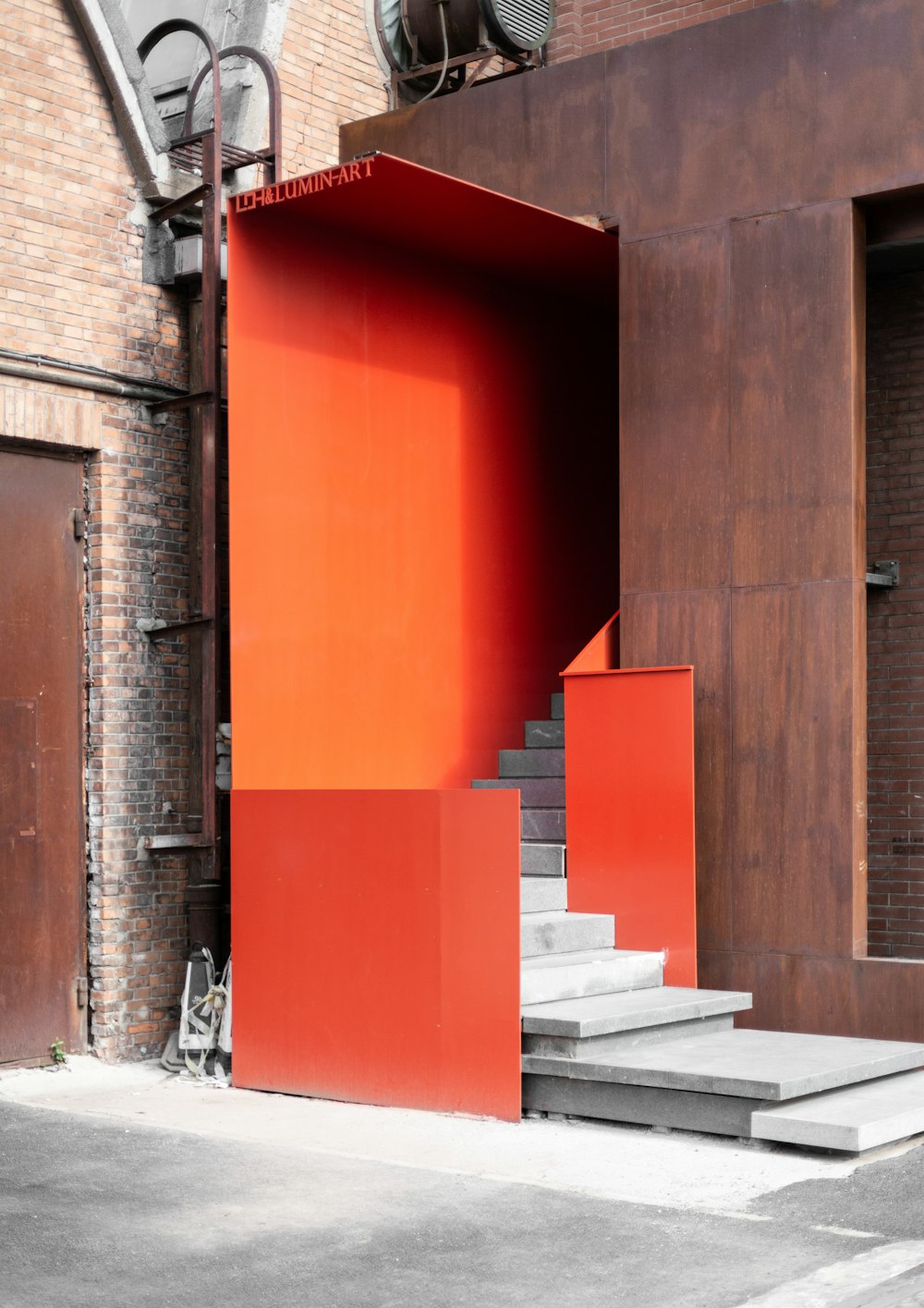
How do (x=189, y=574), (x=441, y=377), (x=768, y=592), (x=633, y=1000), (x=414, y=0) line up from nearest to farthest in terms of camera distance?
(x=633, y=1000)
(x=768, y=592)
(x=189, y=574)
(x=441, y=377)
(x=414, y=0)

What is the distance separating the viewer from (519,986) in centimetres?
663

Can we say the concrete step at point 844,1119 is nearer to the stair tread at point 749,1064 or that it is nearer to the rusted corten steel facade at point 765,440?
the stair tread at point 749,1064

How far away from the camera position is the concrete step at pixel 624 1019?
21.5 ft

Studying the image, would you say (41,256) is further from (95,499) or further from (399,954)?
(399,954)

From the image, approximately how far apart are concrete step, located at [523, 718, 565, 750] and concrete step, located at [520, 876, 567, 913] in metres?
1.31

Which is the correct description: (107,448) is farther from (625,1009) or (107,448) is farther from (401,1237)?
(401,1237)

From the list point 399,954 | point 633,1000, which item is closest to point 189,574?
point 399,954

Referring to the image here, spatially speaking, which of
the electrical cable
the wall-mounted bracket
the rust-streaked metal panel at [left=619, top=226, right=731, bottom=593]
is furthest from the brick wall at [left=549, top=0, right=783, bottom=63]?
Answer: the wall-mounted bracket

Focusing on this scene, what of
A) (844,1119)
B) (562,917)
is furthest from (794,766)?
(844,1119)

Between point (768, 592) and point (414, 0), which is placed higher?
point (414, 0)

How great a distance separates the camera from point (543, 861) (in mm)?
8227

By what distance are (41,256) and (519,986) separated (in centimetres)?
410

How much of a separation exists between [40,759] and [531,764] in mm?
2634

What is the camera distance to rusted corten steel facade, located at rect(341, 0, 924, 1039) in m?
7.48
